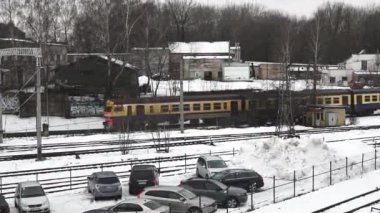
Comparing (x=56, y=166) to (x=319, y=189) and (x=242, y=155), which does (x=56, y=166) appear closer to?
(x=242, y=155)

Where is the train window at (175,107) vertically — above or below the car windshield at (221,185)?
above

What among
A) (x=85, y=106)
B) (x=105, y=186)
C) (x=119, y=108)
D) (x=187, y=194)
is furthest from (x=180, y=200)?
(x=85, y=106)

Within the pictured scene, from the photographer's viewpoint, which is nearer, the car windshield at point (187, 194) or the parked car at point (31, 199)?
the car windshield at point (187, 194)

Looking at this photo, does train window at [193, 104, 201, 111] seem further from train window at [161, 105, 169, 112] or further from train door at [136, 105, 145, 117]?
train door at [136, 105, 145, 117]

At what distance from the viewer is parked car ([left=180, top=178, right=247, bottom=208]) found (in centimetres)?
2253

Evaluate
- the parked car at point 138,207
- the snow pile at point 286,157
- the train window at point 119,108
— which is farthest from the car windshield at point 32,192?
the train window at point 119,108

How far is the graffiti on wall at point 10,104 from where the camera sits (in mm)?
57656

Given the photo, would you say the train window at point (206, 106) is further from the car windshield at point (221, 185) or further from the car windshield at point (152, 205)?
the car windshield at point (152, 205)

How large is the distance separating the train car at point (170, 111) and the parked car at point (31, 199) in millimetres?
22950

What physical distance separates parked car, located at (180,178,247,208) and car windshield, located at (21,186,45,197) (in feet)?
20.5

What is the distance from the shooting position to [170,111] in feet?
169

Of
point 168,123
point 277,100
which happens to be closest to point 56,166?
point 168,123

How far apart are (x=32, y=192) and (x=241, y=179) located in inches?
375

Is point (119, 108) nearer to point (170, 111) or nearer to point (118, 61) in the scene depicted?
point (170, 111)
